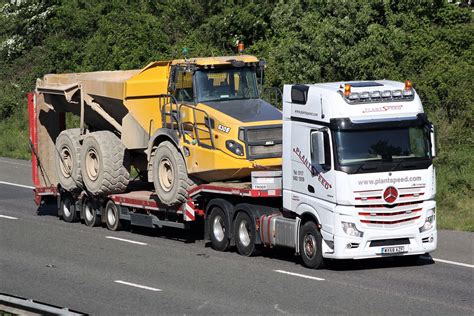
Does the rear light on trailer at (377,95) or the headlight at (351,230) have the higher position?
the rear light on trailer at (377,95)

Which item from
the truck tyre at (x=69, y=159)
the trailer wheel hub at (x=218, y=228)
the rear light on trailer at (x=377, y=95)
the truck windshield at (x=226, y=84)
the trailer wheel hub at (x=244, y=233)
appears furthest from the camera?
the truck tyre at (x=69, y=159)

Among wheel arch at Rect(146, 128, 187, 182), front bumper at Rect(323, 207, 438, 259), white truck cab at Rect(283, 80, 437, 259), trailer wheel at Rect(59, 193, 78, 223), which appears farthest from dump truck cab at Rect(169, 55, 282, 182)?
trailer wheel at Rect(59, 193, 78, 223)

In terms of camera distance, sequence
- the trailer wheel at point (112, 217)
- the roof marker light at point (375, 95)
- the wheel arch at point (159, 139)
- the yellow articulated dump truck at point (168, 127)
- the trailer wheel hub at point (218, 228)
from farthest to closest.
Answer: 1. the trailer wheel at point (112, 217)
2. the wheel arch at point (159, 139)
3. the trailer wheel hub at point (218, 228)
4. the yellow articulated dump truck at point (168, 127)
5. the roof marker light at point (375, 95)

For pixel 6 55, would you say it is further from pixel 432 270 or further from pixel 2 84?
pixel 432 270

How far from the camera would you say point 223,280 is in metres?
17.9

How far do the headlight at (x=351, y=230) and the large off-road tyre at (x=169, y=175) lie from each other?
448 centimetres

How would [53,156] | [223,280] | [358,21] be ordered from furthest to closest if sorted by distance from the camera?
[358,21], [53,156], [223,280]

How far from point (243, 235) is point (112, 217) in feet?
16.1

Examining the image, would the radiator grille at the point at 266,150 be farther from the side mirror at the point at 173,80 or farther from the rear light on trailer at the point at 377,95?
the rear light on trailer at the point at 377,95

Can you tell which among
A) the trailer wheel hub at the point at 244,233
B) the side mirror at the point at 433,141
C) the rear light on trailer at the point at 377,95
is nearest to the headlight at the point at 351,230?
the side mirror at the point at 433,141

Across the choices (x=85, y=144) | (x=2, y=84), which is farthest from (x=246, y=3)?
(x=85, y=144)

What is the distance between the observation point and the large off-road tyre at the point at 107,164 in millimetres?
23797

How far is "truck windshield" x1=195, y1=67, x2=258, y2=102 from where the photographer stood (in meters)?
22.1

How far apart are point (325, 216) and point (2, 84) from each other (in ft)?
110
